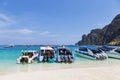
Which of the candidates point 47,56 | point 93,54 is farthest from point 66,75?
point 93,54

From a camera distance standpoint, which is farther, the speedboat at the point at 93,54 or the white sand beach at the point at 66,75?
the speedboat at the point at 93,54

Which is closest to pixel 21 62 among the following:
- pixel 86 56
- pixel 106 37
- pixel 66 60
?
pixel 66 60

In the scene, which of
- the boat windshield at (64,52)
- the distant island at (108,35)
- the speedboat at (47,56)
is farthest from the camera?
the distant island at (108,35)

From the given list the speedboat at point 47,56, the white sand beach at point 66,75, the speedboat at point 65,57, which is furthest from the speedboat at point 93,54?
the white sand beach at point 66,75

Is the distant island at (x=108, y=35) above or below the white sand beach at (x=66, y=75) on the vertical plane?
above

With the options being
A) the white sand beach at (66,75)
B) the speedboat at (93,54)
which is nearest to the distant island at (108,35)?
the speedboat at (93,54)

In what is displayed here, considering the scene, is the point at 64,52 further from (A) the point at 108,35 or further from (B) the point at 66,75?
(A) the point at 108,35

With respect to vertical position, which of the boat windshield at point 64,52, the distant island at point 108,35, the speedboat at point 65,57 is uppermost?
the distant island at point 108,35

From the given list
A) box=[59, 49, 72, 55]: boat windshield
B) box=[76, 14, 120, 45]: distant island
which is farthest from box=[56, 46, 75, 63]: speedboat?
box=[76, 14, 120, 45]: distant island

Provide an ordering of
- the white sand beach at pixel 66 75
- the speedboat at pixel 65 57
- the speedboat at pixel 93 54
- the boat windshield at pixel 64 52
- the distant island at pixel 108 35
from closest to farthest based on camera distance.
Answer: the white sand beach at pixel 66 75 → the speedboat at pixel 65 57 → the boat windshield at pixel 64 52 → the speedboat at pixel 93 54 → the distant island at pixel 108 35

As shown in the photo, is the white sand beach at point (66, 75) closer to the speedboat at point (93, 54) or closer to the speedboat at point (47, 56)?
the speedboat at point (47, 56)

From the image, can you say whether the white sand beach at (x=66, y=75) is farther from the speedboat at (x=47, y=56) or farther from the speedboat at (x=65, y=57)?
the speedboat at (x=47, y=56)

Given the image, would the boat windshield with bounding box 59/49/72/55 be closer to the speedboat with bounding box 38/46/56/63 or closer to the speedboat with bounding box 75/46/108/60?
the speedboat with bounding box 38/46/56/63

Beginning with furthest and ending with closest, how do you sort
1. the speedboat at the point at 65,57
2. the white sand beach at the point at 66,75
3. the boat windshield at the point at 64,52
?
1. the boat windshield at the point at 64,52
2. the speedboat at the point at 65,57
3. the white sand beach at the point at 66,75
